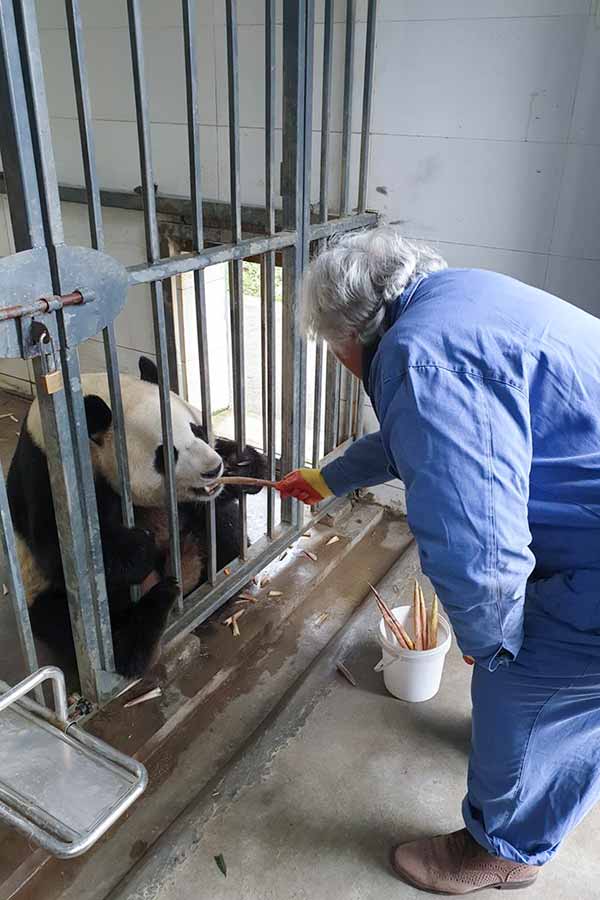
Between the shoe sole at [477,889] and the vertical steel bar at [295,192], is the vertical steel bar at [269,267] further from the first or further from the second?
the shoe sole at [477,889]

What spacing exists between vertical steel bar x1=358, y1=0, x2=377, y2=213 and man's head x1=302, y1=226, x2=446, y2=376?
140cm

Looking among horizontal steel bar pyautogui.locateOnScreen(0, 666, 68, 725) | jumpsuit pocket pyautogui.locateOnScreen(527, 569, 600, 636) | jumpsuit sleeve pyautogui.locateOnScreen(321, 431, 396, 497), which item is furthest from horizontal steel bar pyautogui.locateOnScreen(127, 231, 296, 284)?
jumpsuit pocket pyautogui.locateOnScreen(527, 569, 600, 636)

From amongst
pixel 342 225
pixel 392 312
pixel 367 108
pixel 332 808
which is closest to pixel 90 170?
pixel 392 312

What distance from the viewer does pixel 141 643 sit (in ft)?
7.11

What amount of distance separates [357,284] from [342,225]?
55.5 inches

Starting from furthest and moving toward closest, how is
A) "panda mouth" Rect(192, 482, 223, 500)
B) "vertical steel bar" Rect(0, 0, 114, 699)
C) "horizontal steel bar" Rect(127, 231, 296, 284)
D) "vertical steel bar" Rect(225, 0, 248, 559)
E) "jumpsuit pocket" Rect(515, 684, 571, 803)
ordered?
1. "panda mouth" Rect(192, 482, 223, 500)
2. "vertical steel bar" Rect(225, 0, 248, 559)
3. "horizontal steel bar" Rect(127, 231, 296, 284)
4. "jumpsuit pocket" Rect(515, 684, 571, 803)
5. "vertical steel bar" Rect(0, 0, 114, 699)

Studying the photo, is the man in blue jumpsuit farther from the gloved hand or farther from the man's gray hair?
the gloved hand

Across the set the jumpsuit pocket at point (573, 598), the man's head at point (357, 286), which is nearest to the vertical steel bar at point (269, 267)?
the man's head at point (357, 286)

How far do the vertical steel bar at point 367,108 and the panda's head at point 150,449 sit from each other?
1.17 m

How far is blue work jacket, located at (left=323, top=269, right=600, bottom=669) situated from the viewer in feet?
4.36

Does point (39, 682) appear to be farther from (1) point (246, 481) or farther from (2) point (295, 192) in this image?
(2) point (295, 192)

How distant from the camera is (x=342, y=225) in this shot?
281cm

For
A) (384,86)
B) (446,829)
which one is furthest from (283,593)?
(384,86)

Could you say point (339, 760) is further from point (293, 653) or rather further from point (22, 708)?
point (22, 708)
